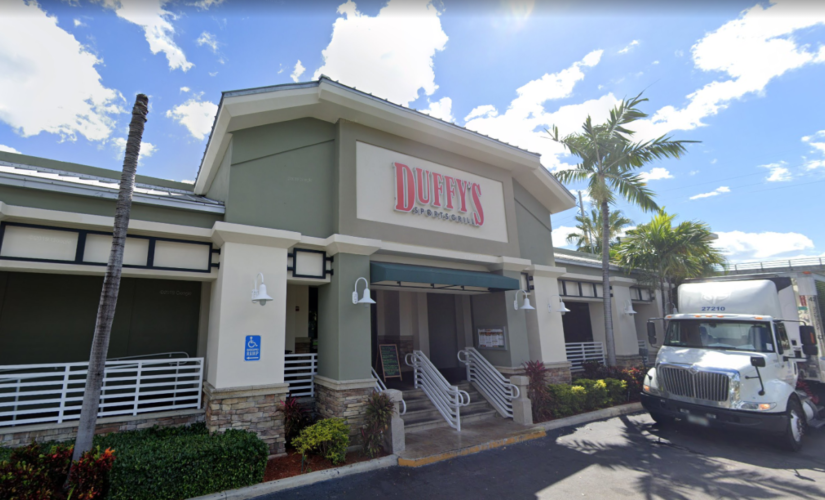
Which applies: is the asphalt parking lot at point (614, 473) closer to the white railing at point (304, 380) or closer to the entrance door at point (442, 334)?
the white railing at point (304, 380)

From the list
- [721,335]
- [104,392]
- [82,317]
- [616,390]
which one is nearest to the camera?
[104,392]

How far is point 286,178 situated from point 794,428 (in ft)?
39.7

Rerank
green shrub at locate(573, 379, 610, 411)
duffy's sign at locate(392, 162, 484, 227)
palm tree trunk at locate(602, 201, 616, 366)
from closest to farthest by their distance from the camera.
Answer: duffy's sign at locate(392, 162, 484, 227), green shrub at locate(573, 379, 610, 411), palm tree trunk at locate(602, 201, 616, 366)

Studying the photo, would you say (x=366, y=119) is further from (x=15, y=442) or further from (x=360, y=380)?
(x=15, y=442)

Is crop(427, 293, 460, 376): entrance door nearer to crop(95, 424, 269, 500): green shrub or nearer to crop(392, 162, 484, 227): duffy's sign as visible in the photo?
crop(392, 162, 484, 227): duffy's sign

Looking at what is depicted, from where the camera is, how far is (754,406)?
7941mm

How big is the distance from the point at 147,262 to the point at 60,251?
1329 mm

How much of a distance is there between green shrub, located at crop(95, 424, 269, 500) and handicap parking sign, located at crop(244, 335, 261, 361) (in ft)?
4.47

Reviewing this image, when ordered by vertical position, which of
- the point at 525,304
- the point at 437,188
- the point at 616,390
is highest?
the point at 437,188

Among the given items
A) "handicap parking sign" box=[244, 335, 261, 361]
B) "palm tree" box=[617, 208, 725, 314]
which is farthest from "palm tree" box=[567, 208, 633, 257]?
"handicap parking sign" box=[244, 335, 261, 361]

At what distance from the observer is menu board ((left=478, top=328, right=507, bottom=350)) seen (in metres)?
11.7

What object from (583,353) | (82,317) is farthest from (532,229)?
(82,317)

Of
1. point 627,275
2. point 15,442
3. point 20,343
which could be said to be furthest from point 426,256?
point 627,275

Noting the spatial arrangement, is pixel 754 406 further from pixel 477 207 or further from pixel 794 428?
pixel 477 207
